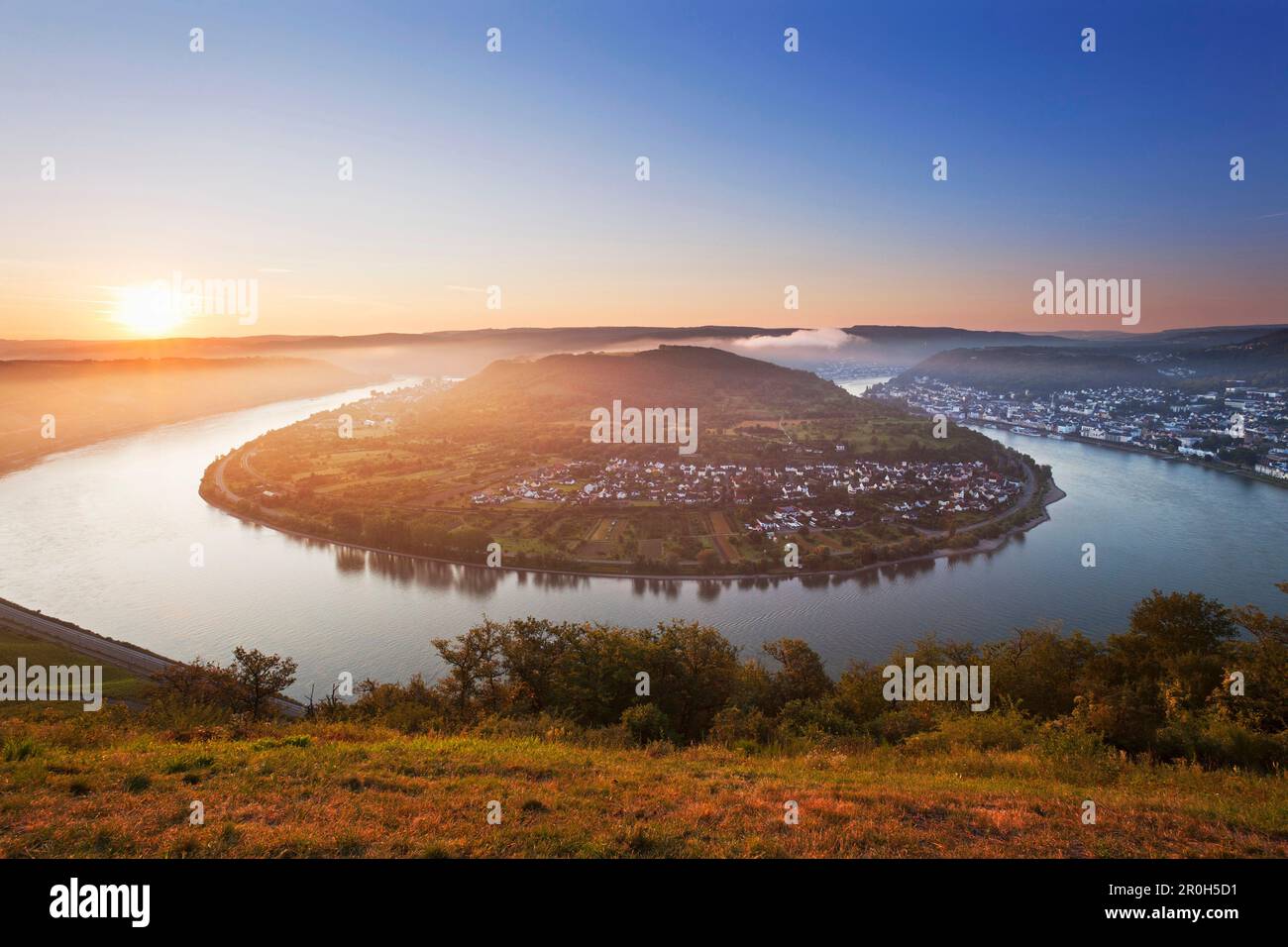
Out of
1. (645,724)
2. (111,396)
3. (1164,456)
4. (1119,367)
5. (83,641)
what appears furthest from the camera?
(1119,367)

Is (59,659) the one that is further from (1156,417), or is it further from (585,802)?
(1156,417)

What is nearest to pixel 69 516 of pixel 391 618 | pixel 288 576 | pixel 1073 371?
pixel 288 576

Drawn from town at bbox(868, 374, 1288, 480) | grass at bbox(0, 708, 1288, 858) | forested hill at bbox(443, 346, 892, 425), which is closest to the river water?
town at bbox(868, 374, 1288, 480)

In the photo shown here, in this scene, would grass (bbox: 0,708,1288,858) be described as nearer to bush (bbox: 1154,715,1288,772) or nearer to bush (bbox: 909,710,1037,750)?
bush (bbox: 1154,715,1288,772)

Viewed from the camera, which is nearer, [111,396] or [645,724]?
[645,724]

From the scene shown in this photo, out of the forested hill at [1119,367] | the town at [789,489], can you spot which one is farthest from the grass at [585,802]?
the forested hill at [1119,367]

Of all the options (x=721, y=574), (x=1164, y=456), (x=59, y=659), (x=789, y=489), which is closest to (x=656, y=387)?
(x=789, y=489)
